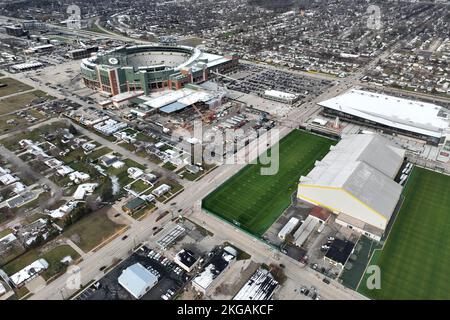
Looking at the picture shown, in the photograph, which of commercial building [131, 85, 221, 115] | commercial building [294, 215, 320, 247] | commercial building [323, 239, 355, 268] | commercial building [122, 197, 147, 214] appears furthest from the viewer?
commercial building [131, 85, 221, 115]

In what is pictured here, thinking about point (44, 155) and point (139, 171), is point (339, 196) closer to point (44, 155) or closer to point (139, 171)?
point (139, 171)

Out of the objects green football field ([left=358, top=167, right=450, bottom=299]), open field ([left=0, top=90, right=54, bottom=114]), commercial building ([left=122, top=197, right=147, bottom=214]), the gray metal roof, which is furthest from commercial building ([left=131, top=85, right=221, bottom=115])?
green football field ([left=358, top=167, right=450, bottom=299])

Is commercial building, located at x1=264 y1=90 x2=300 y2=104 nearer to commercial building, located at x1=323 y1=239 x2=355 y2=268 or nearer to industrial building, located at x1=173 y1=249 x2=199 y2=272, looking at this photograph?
commercial building, located at x1=323 y1=239 x2=355 y2=268

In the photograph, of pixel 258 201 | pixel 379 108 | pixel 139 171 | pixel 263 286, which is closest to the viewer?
pixel 263 286

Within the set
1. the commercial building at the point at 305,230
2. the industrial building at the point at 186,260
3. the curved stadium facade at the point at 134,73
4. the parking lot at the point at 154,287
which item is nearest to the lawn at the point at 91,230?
the parking lot at the point at 154,287

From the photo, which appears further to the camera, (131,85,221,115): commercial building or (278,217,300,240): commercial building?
(131,85,221,115): commercial building

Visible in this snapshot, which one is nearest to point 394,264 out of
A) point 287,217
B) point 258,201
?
point 287,217

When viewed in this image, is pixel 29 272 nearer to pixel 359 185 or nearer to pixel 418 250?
pixel 359 185
